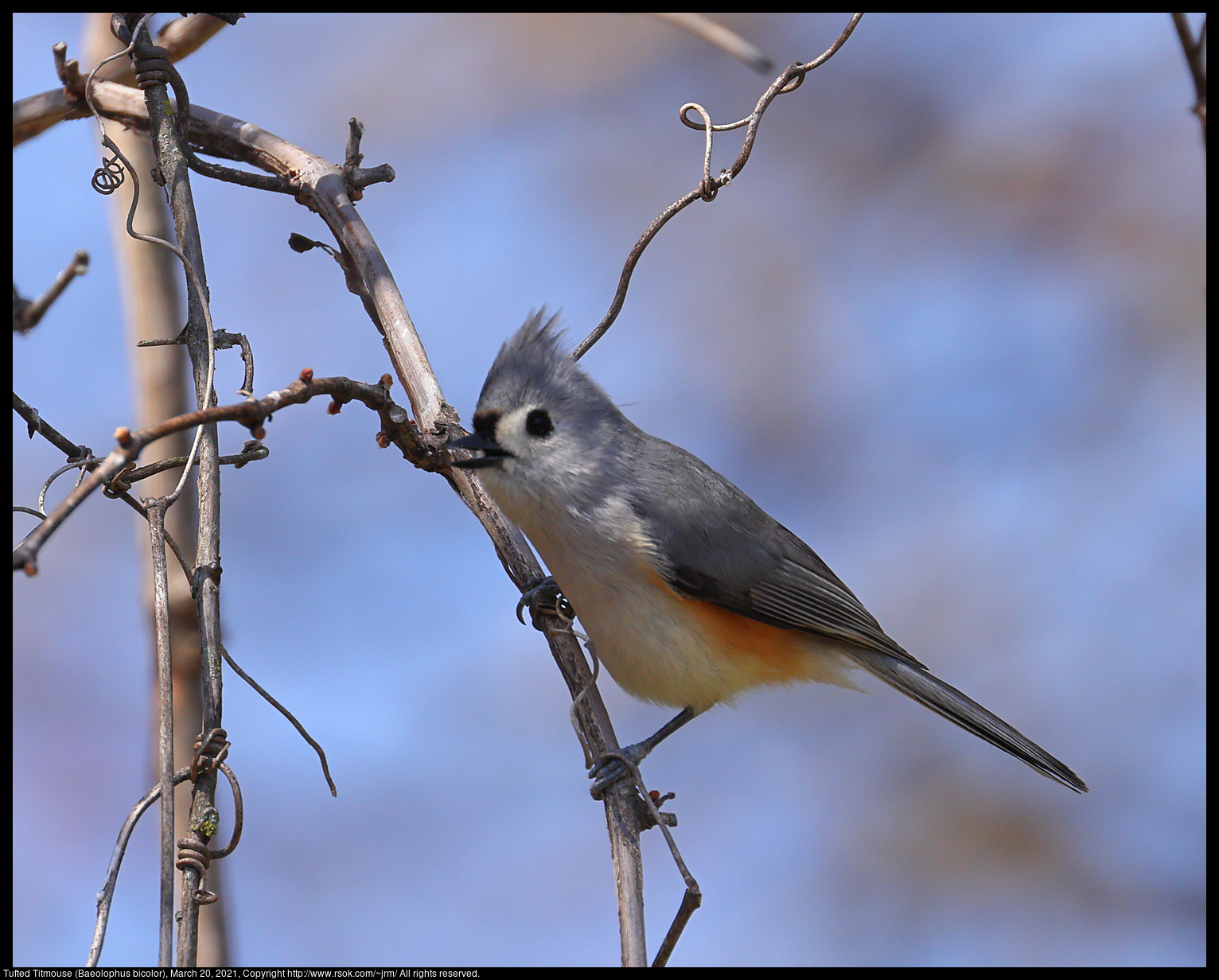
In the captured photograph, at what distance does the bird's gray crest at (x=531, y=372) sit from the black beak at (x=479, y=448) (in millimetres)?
71

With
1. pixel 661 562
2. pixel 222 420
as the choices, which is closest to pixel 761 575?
pixel 661 562

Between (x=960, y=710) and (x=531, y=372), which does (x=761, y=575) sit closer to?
(x=960, y=710)

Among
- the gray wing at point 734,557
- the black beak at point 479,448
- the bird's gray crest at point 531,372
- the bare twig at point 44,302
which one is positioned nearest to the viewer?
the bare twig at point 44,302

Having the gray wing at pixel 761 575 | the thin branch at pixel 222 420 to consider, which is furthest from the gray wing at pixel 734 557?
the thin branch at pixel 222 420

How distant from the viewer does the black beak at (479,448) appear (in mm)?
1424

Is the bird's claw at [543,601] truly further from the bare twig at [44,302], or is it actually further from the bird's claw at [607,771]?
the bare twig at [44,302]

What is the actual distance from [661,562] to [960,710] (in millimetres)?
734

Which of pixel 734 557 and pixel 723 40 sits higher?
pixel 723 40

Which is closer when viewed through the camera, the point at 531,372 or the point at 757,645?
the point at 531,372

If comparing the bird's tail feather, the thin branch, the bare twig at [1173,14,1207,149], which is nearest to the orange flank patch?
the bird's tail feather

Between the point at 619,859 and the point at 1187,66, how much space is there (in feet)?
3.42

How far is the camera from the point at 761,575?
1873 millimetres

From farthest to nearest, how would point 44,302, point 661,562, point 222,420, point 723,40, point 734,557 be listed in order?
point 734,557
point 661,562
point 723,40
point 222,420
point 44,302
